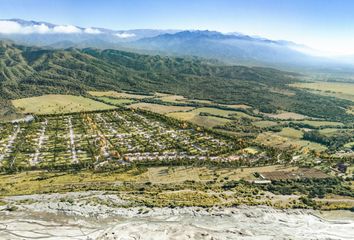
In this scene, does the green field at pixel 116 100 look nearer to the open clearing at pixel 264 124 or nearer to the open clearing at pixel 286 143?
the open clearing at pixel 264 124

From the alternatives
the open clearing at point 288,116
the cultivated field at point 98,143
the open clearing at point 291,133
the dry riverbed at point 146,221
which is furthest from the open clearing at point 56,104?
the dry riverbed at point 146,221

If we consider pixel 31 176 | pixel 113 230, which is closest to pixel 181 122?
pixel 31 176

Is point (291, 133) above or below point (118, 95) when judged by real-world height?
below

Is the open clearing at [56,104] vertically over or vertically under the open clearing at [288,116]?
under

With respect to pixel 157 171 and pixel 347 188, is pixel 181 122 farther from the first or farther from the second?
pixel 347 188

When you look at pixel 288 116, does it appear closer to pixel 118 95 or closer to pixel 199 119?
pixel 199 119

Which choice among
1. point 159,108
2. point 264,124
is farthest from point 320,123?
point 159,108

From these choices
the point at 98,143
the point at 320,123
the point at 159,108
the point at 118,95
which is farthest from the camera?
the point at 118,95
